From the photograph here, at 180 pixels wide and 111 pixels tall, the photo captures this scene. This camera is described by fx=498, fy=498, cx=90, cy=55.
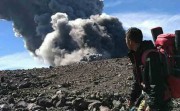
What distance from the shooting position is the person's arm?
17.4 feet

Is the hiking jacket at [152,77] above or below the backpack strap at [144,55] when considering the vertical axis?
below

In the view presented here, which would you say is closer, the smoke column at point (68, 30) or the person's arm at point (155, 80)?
the person's arm at point (155, 80)

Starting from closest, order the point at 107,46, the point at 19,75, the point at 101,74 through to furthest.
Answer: the point at 101,74 → the point at 19,75 → the point at 107,46

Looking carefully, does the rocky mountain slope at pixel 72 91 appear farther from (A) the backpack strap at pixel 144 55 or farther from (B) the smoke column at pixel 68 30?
(B) the smoke column at pixel 68 30

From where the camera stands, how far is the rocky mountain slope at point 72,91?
48.0 feet

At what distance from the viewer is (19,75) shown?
A: 2777 centimetres

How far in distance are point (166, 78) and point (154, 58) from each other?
31cm

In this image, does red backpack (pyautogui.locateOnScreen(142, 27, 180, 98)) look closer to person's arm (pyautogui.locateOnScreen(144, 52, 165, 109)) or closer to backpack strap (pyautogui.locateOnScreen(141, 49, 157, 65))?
backpack strap (pyautogui.locateOnScreen(141, 49, 157, 65))

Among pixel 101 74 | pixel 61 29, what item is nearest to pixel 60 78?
pixel 101 74

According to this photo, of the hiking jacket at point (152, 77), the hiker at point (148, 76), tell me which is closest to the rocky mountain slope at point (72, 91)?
the hiker at point (148, 76)

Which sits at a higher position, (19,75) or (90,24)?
(90,24)

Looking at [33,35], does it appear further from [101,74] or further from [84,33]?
[101,74]

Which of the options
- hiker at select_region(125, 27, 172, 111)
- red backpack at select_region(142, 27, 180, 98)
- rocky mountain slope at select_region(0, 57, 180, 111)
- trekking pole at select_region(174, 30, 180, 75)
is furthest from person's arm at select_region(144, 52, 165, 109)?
rocky mountain slope at select_region(0, 57, 180, 111)

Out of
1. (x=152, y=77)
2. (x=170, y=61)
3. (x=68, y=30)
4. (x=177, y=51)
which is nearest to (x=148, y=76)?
(x=152, y=77)
